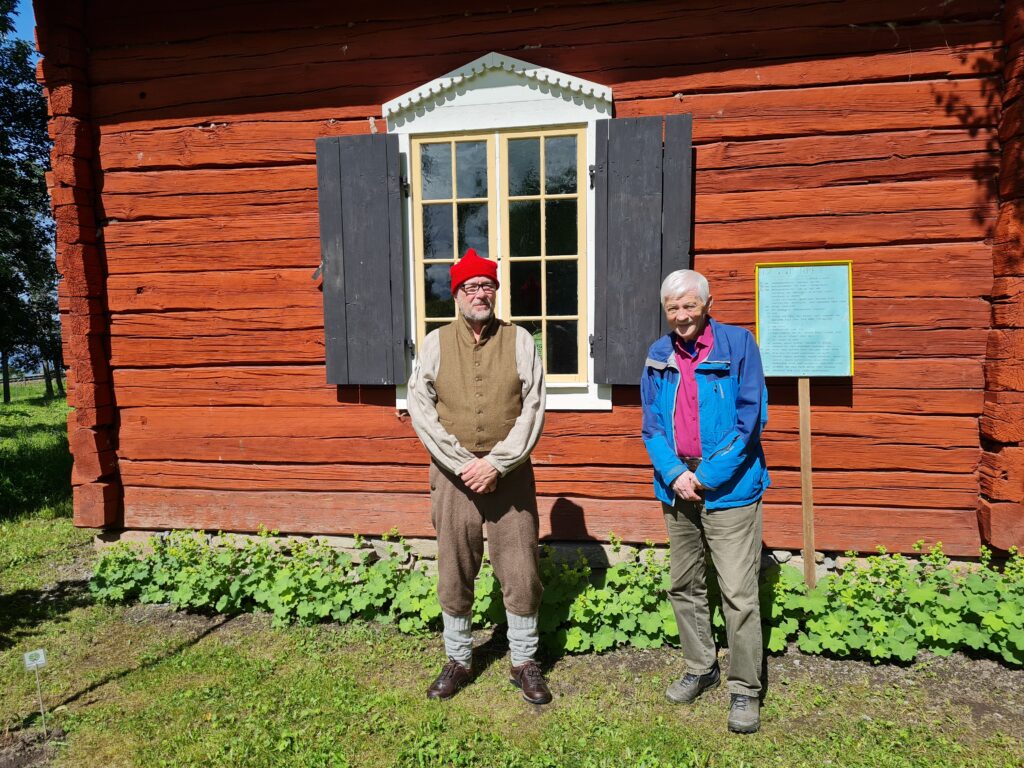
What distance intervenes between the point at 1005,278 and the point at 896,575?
1636 mm

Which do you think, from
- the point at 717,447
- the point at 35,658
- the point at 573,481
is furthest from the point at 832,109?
the point at 35,658

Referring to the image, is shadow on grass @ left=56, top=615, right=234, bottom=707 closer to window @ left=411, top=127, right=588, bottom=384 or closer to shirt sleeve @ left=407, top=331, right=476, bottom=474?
shirt sleeve @ left=407, top=331, right=476, bottom=474

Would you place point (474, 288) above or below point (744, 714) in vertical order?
above

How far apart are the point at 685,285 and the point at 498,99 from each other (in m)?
1.81

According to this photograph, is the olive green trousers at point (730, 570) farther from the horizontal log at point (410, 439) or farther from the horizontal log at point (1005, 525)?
the horizontal log at point (1005, 525)

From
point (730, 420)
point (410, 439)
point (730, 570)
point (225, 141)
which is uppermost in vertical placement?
point (225, 141)

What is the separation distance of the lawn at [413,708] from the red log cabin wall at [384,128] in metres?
0.81

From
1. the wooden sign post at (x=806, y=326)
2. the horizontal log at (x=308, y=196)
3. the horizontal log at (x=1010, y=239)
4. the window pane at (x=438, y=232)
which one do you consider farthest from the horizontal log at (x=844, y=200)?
the window pane at (x=438, y=232)

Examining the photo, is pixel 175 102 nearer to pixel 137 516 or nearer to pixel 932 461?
pixel 137 516

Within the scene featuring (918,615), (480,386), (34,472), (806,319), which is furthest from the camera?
(34,472)

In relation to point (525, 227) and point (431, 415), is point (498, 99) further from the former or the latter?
point (431, 415)

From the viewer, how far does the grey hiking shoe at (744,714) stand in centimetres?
263

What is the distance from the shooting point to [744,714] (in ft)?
8.69

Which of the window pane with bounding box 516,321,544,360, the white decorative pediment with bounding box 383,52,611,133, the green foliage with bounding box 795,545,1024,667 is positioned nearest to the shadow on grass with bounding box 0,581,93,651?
the window pane with bounding box 516,321,544,360
